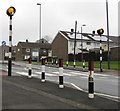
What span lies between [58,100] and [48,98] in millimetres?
314

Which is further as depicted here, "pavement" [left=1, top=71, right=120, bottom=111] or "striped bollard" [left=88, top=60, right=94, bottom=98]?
"striped bollard" [left=88, top=60, right=94, bottom=98]

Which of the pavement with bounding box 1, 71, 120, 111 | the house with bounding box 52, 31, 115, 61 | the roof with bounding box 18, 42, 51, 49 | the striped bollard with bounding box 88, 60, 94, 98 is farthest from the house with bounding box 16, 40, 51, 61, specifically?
the striped bollard with bounding box 88, 60, 94, 98

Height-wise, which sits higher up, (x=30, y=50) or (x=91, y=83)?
(x=30, y=50)

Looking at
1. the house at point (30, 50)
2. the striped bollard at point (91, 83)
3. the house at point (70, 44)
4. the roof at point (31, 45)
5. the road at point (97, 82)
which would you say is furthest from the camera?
the roof at point (31, 45)

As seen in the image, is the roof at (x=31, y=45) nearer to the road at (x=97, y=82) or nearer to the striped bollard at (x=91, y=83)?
the road at (x=97, y=82)

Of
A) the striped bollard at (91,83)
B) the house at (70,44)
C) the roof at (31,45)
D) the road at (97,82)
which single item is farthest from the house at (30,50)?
the striped bollard at (91,83)

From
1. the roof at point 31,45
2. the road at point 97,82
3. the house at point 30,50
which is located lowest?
the road at point 97,82

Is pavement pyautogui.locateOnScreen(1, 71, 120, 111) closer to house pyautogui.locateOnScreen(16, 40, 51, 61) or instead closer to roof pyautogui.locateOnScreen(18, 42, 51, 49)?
house pyautogui.locateOnScreen(16, 40, 51, 61)

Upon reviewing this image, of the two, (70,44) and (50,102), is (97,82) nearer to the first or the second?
(50,102)

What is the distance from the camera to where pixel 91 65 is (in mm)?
5770

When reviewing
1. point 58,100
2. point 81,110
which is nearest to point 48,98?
point 58,100

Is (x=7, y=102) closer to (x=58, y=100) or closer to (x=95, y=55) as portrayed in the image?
(x=58, y=100)

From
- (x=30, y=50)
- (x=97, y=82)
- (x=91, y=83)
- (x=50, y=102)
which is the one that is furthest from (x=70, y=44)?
(x=50, y=102)

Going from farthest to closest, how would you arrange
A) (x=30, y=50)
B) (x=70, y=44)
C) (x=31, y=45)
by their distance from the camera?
(x=31, y=45) → (x=30, y=50) → (x=70, y=44)
